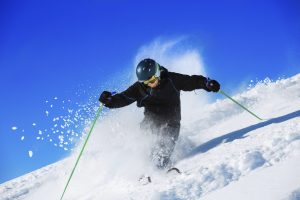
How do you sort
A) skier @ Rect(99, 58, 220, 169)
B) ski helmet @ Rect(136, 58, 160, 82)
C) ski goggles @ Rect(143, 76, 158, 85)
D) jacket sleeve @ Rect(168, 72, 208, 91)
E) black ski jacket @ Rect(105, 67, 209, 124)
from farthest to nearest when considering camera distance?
jacket sleeve @ Rect(168, 72, 208, 91) < black ski jacket @ Rect(105, 67, 209, 124) < skier @ Rect(99, 58, 220, 169) < ski goggles @ Rect(143, 76, 158, 85) < ski helmet @ Rect(136, 58, 160, 82)

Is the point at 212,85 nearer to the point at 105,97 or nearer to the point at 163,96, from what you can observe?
the point at 163,96

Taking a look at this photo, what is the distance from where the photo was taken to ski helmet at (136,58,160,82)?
6605 millimetres

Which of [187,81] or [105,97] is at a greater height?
[105,97]

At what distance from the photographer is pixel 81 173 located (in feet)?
28.5

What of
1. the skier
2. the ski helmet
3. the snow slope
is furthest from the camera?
the skier

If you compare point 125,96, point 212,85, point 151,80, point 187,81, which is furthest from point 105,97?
point 212,85

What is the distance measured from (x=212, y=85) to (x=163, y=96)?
37.0 inches

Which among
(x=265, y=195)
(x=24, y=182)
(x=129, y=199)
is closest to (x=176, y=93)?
(x=129, y=199)

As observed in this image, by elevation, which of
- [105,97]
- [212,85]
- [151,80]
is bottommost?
[212,85]

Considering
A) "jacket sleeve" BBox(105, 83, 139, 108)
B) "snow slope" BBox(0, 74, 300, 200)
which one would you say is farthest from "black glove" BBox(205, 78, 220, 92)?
"jacket sleeve" BBox(105, 83, 139, 108)

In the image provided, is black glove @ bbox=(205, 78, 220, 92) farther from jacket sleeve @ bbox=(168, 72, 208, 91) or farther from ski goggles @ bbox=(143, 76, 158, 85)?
Answer: ski goggles @ bbox=(143, 76, 158, 85)

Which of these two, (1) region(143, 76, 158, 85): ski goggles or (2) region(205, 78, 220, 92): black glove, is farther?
(2) region(205, 78, 220, 92): black glove

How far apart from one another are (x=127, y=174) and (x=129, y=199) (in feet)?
4.85

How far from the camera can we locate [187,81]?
732 centimetres
